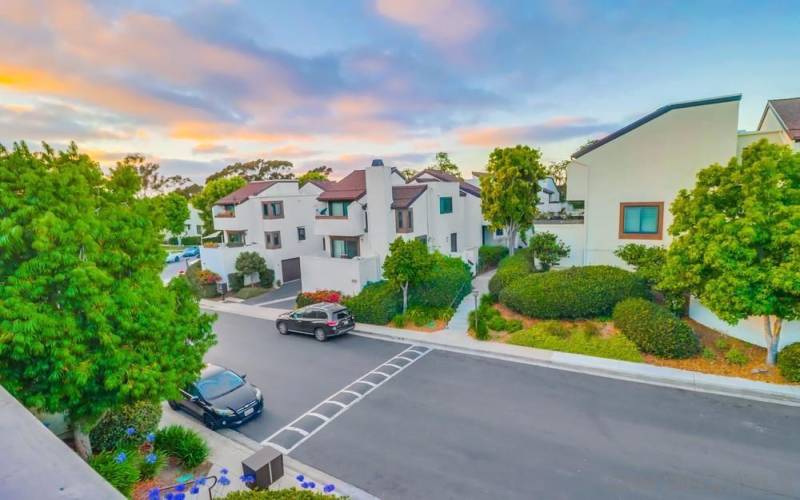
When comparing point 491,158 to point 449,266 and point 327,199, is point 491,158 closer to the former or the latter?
point 449,266

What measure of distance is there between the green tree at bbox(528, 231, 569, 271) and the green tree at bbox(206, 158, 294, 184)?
49639 millimetres

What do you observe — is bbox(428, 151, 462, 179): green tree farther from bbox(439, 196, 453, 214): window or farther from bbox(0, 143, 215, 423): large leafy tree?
bbox(0, 143, 215, 423): large leafy tree

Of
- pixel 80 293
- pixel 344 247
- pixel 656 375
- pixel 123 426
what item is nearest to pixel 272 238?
pixel 344 247

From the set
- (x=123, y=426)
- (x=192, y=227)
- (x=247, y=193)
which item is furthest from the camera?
(x=192, y=227)

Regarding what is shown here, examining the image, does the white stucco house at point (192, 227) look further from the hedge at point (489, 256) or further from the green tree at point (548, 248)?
the green tree at point (548, 248)

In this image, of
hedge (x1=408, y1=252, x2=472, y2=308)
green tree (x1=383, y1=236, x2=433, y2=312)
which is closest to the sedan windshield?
green tree (x1=383, y1=236, x2=433, y2=312)

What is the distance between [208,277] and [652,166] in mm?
28312

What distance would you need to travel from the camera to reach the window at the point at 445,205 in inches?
1115

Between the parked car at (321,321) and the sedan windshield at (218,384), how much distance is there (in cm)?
582

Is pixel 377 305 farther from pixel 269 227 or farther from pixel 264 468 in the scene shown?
pixel 269 227

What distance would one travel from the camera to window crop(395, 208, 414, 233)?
25.2m

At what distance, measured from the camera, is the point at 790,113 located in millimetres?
16719

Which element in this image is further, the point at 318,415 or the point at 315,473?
the point at 318,415

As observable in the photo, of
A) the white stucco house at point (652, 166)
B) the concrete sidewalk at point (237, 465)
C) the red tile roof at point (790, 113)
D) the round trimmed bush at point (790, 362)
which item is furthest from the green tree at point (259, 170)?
the round trimmed bush at point (790, 362)
